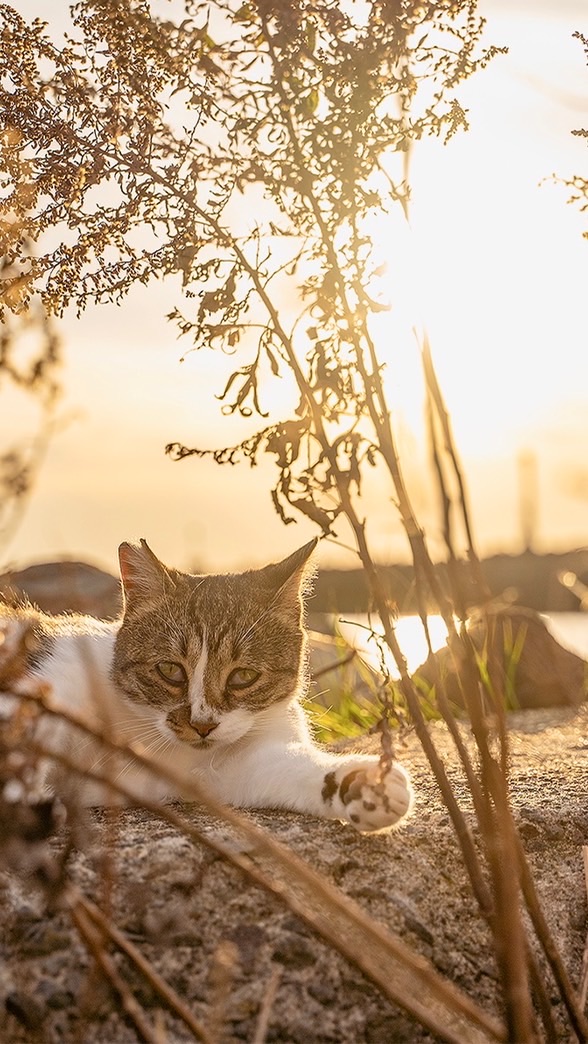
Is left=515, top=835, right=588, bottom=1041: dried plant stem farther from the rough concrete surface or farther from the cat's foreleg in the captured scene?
the cat's foreleg

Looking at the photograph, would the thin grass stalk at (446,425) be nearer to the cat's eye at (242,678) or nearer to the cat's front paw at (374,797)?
the cat's front paw at (374,797)

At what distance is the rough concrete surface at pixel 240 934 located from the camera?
5.96ft

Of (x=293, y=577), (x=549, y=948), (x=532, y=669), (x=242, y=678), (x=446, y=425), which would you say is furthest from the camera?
(x=532, y=669)

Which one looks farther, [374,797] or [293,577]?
[293,577]

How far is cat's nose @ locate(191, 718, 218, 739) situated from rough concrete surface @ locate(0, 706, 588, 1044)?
0.33 m

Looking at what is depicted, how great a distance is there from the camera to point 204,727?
287 cm

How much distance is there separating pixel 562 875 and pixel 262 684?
3.22 feet

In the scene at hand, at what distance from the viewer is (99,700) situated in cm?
144

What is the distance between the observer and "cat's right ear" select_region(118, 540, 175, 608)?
325cm

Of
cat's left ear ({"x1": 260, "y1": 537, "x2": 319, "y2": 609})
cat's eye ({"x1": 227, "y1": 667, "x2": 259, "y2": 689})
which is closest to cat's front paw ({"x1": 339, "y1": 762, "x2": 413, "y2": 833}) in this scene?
cat's eye ({"x1": 227, "y1": 667, "x2": 259, "y2": 689})

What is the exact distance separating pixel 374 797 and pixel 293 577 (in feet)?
3.29

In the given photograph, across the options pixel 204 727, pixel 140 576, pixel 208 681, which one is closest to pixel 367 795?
pixel 204 727

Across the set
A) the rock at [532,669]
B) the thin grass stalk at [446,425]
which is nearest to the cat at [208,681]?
the thin grass stalk at [446,425]

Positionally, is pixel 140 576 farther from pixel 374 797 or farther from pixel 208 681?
pixel 374 797
